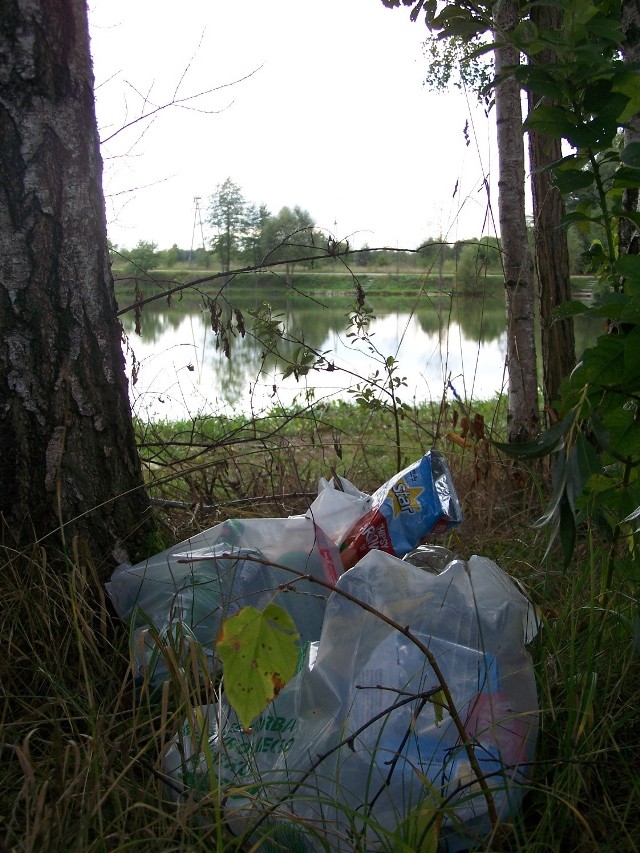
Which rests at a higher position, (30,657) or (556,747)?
(30,657)

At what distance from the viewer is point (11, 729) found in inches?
52.6

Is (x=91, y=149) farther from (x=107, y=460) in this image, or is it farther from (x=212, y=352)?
(x=212, y=352)

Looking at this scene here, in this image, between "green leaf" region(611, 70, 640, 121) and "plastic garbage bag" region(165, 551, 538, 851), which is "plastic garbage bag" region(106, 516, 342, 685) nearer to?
"plastic garbage bag" region(165, 551, 538, 851)

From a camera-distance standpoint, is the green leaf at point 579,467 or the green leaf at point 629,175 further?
the green leaf at point 629,175

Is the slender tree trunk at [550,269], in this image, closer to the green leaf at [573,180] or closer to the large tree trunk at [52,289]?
the green leaf at [573,180]

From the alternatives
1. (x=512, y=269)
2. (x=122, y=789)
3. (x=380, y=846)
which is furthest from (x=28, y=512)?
(x=512, y=269)

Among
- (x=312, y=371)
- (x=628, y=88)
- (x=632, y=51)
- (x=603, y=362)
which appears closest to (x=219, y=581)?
(x=603, y=362)

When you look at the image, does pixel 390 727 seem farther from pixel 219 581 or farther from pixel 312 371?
pixel 312 371

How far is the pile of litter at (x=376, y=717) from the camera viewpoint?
3.48 ft

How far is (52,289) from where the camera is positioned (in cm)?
164

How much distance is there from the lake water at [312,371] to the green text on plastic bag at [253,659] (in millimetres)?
1855

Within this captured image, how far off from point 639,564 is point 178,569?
2.99ft

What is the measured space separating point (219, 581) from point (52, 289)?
0.72 m

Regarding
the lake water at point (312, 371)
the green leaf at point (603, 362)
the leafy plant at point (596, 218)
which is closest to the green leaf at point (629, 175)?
the leafy plant at point (596, 218)
